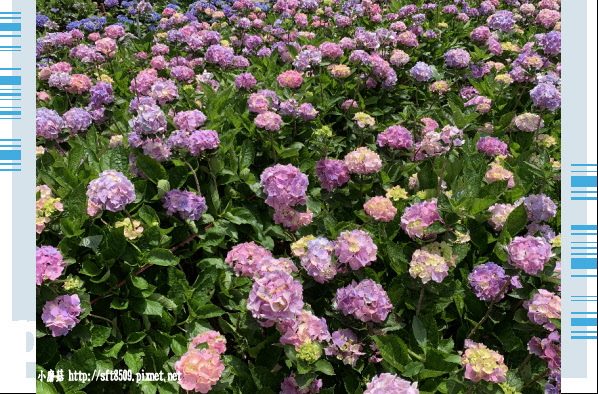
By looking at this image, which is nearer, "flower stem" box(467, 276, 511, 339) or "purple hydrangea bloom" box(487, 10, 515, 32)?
"flower stem" box(467, 276, 511, 339)

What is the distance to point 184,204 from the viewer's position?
7.06 ft

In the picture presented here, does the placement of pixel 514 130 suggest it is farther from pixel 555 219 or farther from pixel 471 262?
pixel 471 262

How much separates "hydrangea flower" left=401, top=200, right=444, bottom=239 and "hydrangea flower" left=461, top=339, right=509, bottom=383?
467 millimetres

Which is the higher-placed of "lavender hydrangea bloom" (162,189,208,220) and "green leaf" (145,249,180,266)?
"lavender hydrangea bloom" (162,189,208,220)

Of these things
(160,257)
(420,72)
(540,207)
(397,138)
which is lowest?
(160,257)

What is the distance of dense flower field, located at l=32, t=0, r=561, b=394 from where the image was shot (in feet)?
5.60

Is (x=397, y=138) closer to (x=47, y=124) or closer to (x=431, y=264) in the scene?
(x=431, y=264)

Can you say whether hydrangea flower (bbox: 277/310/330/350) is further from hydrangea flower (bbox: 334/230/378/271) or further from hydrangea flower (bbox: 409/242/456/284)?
hydrangea flower (bbox: 409/242/456/284)

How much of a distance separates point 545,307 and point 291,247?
99 centimetres

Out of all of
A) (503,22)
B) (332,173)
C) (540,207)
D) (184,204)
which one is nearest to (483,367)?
(540,207)

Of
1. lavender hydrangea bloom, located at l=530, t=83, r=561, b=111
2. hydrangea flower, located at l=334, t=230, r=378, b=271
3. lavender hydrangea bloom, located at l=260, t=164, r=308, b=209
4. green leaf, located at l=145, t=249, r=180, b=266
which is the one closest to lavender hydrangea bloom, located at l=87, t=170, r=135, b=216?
green leaf, located at l=145, t=249, r=180, b=266

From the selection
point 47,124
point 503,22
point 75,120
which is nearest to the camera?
point 47,124

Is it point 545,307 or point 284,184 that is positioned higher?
point 284,184

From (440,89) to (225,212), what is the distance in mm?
2014
